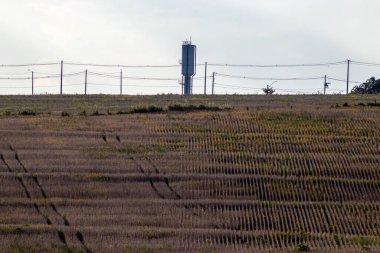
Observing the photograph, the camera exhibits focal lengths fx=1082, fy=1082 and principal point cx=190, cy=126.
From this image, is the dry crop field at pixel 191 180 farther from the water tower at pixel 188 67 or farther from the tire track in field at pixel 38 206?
the water tower at pixel 188 67

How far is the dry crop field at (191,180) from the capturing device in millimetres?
28016

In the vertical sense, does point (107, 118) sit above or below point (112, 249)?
above

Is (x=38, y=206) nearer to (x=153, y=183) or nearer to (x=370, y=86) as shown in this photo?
(x=153, y=183)

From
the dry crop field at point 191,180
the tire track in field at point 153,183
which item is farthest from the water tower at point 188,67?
the tire track in field at point 153,183

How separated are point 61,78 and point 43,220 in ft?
100

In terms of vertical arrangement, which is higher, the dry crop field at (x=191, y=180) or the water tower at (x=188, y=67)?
the water tower at (x=188, y=67)

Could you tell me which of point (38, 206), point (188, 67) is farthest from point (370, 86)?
point (38, 206)

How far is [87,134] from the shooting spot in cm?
3750

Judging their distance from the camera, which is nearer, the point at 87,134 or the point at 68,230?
the point at 68,230

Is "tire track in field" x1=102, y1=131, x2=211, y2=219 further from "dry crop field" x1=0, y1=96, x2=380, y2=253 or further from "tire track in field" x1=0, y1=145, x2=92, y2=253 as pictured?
"tire track in field" x1=0, y1=145, x2=92, y2=253

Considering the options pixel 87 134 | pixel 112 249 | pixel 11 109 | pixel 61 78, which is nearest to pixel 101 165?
pixel 87 134

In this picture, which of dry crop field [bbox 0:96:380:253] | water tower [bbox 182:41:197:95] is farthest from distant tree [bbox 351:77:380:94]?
dry crop field [bbox 0:96:380:253]

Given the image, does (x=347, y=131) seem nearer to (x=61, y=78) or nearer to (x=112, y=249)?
(x=112, y=249)

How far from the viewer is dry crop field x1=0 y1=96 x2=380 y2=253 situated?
28.0 meters
